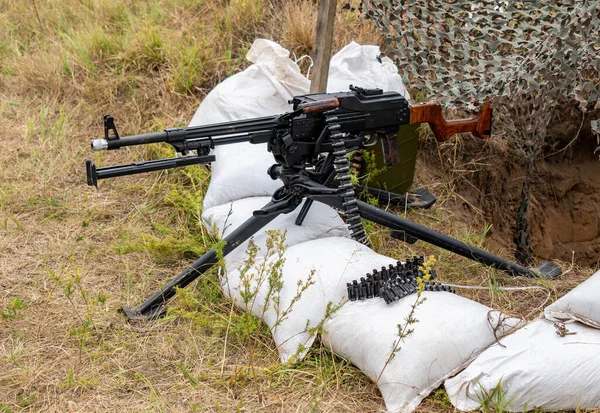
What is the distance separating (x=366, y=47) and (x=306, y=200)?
1.31 metres

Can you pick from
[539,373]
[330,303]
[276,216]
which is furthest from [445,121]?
[539,373]

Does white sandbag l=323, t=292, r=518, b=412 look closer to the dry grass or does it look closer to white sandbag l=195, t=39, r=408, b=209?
the dry grass

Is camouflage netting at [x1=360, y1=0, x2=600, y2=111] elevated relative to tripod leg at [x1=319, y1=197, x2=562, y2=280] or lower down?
elevated

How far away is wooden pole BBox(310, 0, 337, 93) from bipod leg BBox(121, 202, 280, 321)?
952 millimetres

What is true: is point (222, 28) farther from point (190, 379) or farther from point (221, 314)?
point (190, 379)

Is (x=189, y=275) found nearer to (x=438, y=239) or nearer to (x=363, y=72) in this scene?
(x=438, y=239)

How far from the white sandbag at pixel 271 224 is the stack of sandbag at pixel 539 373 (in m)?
1.10

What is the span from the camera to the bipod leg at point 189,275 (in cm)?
318

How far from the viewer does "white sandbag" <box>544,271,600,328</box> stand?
8.57ft

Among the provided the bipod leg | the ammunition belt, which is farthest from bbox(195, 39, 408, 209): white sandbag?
the ammunition belt

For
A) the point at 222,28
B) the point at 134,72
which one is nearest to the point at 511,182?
the point at 222,28

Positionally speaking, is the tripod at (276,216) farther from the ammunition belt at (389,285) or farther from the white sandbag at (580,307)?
the white sandbag at (580,307)

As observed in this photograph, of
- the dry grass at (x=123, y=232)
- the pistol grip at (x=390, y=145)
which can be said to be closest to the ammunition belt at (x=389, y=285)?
the dry grass at (x=123, y=232)

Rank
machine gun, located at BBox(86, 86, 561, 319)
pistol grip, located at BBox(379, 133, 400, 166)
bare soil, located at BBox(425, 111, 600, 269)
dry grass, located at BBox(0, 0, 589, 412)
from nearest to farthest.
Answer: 1. dry grass, located at BBox(0, 0, 589, 412)
2. machine gun, located at BBox(86, 86, 561, 319)
3. pistol grip, located at BBox(379, 133, 400, 166)
4. bare soil, located at BBox(425, 111, 600, 269)
